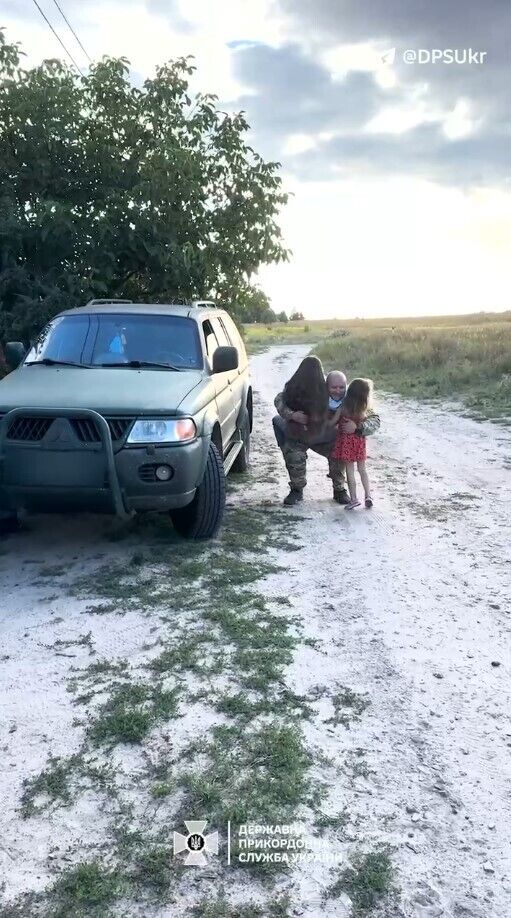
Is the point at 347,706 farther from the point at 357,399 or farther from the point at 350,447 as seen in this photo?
the point at 357,399

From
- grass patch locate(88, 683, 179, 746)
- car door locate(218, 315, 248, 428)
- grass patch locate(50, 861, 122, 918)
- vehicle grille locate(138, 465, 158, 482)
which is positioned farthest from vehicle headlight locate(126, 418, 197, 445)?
grass patch locate(50, 861, 122, 918)

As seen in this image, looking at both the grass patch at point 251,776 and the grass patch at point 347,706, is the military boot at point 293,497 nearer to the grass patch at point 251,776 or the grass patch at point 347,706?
the grass patch at point 347,706

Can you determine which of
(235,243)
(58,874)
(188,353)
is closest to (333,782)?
(58,874)

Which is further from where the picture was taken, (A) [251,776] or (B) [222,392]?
(B) [222,392]

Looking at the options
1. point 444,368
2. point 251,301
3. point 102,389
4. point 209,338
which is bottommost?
point 444,368

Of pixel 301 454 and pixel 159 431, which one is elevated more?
pixel 159 431

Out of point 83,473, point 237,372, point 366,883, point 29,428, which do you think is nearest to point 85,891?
point 366,883

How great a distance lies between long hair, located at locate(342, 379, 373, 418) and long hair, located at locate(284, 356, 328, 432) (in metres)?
0.20

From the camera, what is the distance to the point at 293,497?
653 centimetres

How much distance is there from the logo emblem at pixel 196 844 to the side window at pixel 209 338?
164 inches

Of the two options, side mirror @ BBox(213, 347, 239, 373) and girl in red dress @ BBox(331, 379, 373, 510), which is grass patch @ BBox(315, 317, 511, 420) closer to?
girl in red dress @ BBox(331, 379, 373, 510)

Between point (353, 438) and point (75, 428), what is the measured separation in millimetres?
2657

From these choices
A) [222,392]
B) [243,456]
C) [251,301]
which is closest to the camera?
[222,392]

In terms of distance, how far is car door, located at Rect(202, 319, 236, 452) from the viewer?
19.5 feet
